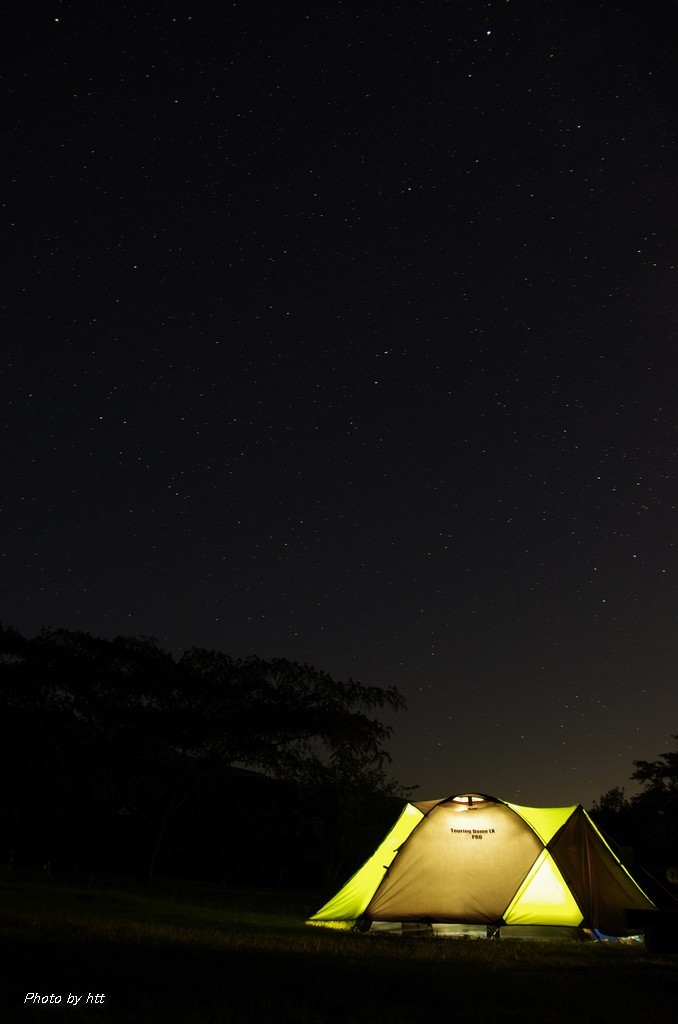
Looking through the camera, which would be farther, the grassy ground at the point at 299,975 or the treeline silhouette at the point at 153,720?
the treeline silhouette at the point at 153,720

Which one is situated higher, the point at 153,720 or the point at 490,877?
the point at 153,720

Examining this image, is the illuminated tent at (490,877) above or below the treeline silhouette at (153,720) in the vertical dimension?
below

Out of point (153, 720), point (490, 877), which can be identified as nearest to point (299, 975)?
point (490, 877)

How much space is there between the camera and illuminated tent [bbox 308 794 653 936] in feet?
43.0

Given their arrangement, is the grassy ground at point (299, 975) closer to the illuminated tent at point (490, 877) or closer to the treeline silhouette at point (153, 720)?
the illuminated tent at point (490, 877)

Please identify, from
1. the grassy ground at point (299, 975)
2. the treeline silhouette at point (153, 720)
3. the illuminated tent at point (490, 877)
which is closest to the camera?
the grassy ground at point (299, 975)

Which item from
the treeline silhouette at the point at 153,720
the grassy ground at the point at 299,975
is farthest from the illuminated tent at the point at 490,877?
the treeline silhouette at the point at 153,720

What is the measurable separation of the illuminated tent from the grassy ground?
4.03 ft

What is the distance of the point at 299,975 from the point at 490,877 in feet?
22.5

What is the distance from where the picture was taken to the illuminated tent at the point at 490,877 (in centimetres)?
1309

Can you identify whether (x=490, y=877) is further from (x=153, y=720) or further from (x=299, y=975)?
(x=153, y=720)

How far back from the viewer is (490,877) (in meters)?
13.7

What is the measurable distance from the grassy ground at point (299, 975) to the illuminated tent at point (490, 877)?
1.23 metres

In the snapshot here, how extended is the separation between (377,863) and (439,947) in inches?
154
